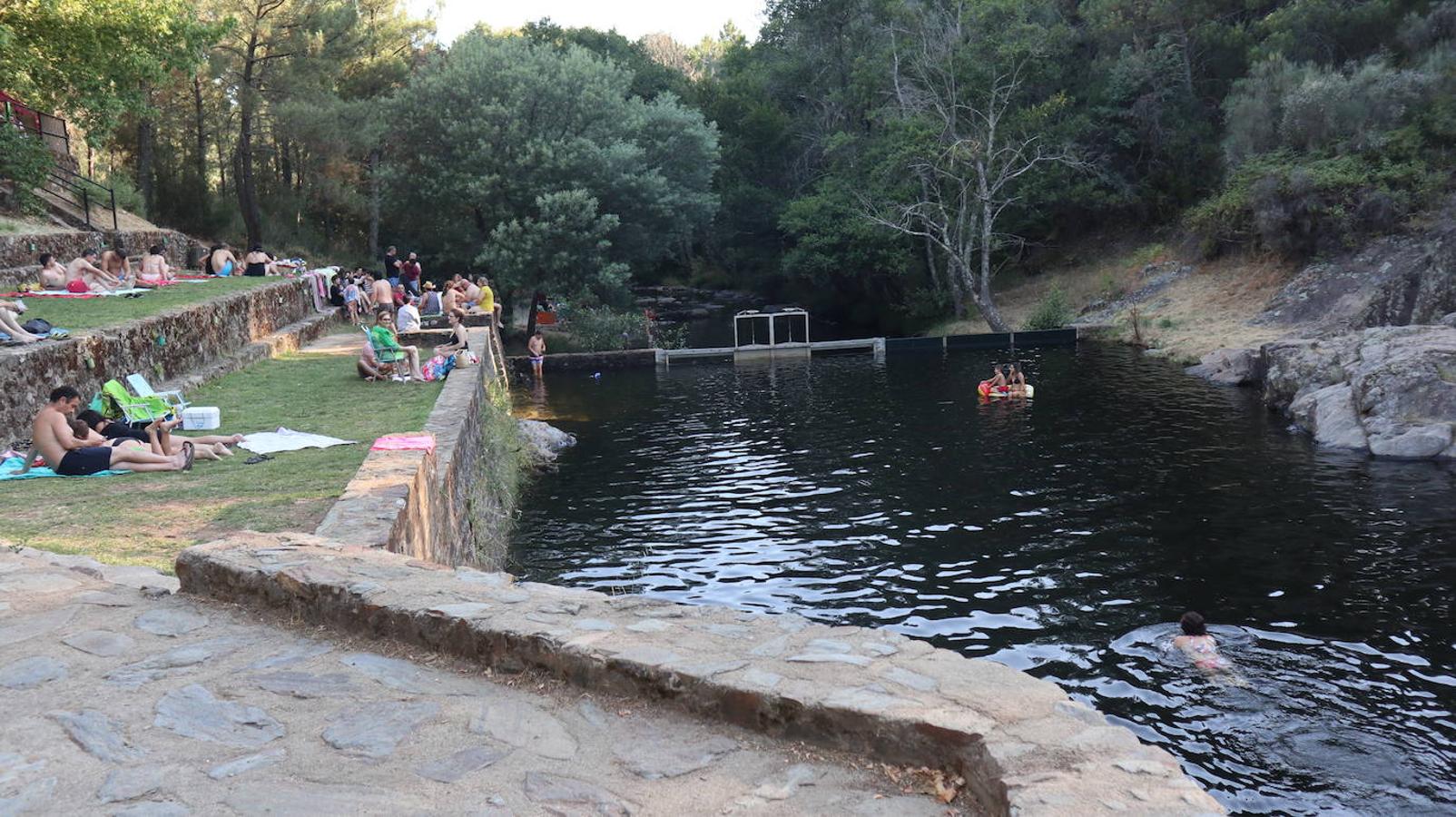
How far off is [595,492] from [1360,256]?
25029 millimetres

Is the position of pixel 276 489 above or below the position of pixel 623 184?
below

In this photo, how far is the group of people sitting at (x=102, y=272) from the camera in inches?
701

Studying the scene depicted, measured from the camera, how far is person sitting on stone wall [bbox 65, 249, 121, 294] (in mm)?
17844

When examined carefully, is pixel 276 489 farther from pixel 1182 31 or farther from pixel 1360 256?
pixel 1182 31

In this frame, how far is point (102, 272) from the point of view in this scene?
730 inches

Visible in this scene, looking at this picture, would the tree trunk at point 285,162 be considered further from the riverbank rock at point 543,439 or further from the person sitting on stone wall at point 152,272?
the riverbank rock at point 543,439

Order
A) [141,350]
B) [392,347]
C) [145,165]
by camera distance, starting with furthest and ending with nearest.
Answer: [145,165] → [392,347] → [141,350]

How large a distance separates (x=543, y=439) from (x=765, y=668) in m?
16.7

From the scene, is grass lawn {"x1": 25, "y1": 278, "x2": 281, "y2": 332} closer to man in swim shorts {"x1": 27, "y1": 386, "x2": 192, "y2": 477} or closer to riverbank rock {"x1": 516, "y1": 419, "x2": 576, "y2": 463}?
man in swim shorts {"x1": 27, "y1": 386, "x2": 192, "y2": 477}

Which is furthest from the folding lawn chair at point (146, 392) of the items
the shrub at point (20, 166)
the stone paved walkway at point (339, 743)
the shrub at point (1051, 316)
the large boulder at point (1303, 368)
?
the shrub at point (1051, 316)

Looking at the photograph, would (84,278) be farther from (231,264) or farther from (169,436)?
(169,436)

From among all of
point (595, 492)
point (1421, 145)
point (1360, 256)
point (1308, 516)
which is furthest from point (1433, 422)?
point (1421, 145)

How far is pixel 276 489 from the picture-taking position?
9.05 meters

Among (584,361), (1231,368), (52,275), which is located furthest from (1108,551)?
(584,361)
